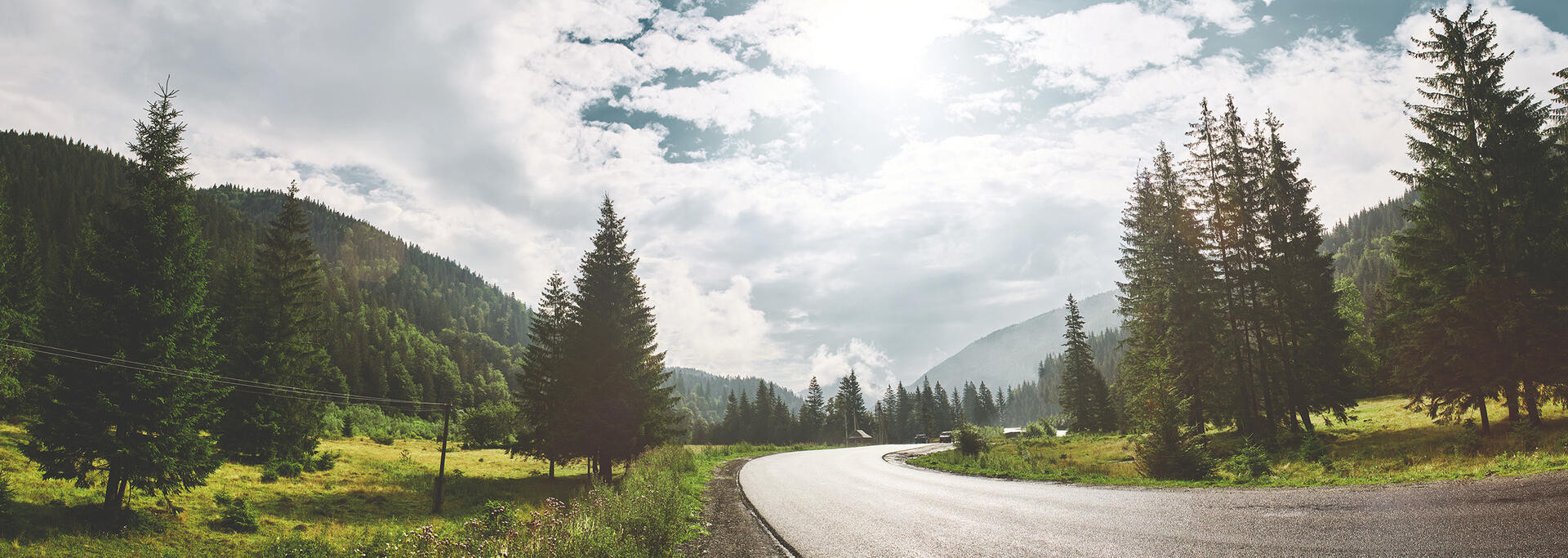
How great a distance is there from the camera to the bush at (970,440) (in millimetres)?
34531

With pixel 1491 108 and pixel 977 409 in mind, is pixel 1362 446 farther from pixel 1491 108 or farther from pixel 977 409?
pixel 977 409

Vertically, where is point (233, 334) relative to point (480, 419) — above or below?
above

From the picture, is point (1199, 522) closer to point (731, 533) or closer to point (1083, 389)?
point (731, 533)

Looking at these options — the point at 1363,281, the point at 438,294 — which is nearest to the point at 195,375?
the point at 1363,281

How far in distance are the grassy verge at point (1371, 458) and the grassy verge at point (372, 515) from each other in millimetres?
13547

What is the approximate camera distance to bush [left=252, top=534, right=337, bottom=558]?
51.4 ft

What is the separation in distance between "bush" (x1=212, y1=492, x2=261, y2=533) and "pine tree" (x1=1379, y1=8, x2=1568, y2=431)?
41065 millimetres

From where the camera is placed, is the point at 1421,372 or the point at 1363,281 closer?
the point at 1421,372

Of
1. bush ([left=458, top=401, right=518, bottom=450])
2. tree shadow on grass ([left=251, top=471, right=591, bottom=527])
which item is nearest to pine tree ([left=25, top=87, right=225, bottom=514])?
tree shadow on grass ([left=251, top=471, right=591, bottom=527])

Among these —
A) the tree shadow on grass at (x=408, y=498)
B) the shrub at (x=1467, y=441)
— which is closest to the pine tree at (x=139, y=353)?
the tree shadow on grass at (x=408, y=498)

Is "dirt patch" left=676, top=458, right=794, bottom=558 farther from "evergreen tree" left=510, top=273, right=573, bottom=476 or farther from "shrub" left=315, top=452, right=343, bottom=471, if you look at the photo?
"shrub" left=315, top=452, right=343, bottom=471

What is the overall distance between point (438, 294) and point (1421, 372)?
21302 centimetres

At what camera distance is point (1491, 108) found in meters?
19.2

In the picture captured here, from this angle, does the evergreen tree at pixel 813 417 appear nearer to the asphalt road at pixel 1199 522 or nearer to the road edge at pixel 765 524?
the road edge at pixel 765 524
